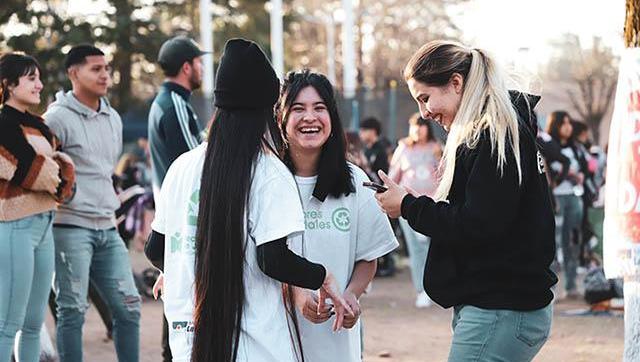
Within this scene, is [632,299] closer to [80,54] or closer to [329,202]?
[329,202]

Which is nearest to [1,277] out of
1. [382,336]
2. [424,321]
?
[382,336]

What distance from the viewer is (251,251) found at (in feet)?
13.6

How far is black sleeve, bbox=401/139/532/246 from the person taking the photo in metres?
4.17

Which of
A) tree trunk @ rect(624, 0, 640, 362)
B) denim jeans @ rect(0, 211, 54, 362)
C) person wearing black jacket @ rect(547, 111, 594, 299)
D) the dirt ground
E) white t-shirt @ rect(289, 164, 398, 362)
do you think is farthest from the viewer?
person wearing black jacket @ rect(547, 111, 594, 299)

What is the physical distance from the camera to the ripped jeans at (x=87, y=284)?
22.7ft

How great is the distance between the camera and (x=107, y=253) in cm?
711

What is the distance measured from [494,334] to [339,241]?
98cm

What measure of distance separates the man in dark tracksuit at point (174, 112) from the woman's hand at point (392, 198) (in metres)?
2.73

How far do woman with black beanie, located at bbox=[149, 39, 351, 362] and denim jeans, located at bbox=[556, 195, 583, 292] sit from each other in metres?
8.69

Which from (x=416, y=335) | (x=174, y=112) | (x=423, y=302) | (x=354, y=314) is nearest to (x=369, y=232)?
(x=354, y=314)

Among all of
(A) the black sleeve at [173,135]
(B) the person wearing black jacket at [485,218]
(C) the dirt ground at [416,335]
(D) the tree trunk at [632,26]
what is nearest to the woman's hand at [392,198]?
(B) the person wearing black jacket at [485,218]

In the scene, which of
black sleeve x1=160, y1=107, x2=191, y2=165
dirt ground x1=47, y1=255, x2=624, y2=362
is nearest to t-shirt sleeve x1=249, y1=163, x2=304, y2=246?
black sleeve x1=160, y1=107, x2=191, y2=165

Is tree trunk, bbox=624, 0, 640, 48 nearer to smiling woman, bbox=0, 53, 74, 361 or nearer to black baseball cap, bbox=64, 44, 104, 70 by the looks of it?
smiling woman, bbox=0, 53, 74, 361

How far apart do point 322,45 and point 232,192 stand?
52184 millimetres
